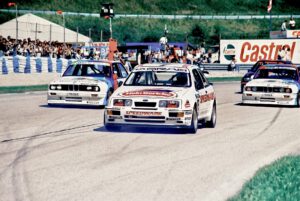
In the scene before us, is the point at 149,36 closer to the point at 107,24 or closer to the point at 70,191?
the point at 107,24

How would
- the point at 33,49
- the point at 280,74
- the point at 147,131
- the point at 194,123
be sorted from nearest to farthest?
1. the point at 194,123
2. the point at 147,131
3. the point at 280,74
4. the point at 33,49

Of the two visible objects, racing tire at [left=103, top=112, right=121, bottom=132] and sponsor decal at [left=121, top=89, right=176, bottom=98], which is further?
racing tire at [left=103, top=112, right=121, bottom=132]

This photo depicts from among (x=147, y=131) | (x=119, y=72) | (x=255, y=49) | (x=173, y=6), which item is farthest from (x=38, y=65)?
(x=173, y=6)

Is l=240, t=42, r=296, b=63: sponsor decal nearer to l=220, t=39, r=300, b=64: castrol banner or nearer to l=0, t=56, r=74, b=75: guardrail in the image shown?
l=220, t=39, r=300, b=64: castrol banner

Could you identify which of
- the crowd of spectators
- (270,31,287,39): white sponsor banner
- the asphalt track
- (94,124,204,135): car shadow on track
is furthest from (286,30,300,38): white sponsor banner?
(94,124,204,135): car shadow on track

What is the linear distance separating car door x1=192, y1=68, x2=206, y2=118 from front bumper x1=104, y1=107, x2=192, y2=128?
743 millimetres

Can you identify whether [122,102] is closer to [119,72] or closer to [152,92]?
[152,92]

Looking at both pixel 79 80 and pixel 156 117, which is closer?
pixel 156 117

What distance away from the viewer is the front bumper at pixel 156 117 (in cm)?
1176

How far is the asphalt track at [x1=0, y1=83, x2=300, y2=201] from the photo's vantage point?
6.78m

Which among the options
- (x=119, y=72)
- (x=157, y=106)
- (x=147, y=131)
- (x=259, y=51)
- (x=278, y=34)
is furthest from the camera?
(x=278, y=34)

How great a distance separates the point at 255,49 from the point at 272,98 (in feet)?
105

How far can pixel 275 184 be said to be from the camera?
6.95 meters

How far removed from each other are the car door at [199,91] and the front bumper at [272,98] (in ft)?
20.4
